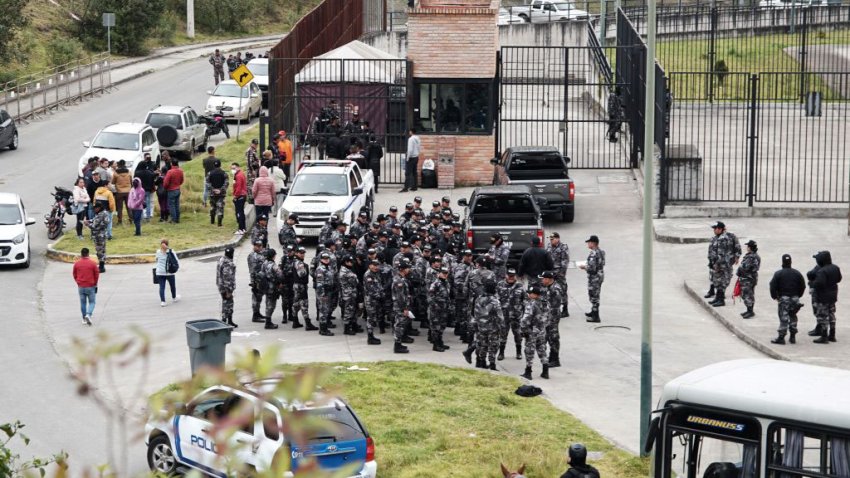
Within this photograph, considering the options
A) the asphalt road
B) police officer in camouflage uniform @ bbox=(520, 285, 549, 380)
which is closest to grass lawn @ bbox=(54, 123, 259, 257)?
the asphalt road

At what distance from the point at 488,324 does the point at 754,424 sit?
870 cm

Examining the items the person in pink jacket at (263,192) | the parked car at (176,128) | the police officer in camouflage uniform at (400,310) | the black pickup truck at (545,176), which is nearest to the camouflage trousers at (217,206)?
the person in pink jacket at (263,192)

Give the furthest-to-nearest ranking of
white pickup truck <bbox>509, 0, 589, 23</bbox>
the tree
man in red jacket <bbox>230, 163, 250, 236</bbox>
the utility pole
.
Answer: the utility pole → white pickup truck <bbox>509, 0, 589, 23</bbox> → the tree → man in red jacket <bbox>230, 163, 250, 236</bbox>

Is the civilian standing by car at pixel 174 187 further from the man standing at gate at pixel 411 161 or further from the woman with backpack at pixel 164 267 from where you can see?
the woman with backpack at pixel 164 267

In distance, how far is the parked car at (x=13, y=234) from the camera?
86.0 feet

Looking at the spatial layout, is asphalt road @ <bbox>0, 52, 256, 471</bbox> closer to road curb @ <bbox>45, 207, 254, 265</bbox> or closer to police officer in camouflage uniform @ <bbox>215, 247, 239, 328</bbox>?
road curb @ <bbox>45, 207, 254, 265</bbox>

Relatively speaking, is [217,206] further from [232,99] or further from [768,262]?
[232,99]

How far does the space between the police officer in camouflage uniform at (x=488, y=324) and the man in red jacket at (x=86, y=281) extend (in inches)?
253

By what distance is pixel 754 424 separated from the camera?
11.0m

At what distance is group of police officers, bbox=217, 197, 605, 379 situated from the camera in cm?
1966

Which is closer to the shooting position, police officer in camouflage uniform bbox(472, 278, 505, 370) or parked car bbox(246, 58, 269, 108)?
police officer in camouflage uniform bbox(472, 278, 505, 370)

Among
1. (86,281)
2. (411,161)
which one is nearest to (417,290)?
(86,281)

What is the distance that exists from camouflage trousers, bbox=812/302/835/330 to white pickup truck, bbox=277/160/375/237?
32.8ft

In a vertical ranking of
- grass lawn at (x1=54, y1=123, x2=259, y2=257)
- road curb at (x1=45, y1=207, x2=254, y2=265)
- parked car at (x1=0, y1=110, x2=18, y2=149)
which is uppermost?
parked car at (x1=0, y1=110, x2=18, y2=149)
